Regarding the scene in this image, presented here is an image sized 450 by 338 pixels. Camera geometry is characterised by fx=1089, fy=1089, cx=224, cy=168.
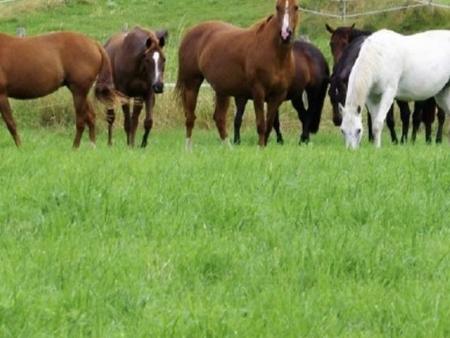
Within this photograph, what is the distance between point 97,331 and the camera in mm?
5895

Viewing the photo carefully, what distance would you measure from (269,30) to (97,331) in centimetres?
998

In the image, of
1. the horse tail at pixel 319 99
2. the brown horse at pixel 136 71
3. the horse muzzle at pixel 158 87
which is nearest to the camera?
the horse muzzle at pixel 158 87

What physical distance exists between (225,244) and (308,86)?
11862 millimetres

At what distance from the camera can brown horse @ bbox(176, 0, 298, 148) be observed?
15.1 meters

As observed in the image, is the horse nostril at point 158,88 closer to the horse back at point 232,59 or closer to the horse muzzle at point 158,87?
the horse muzzle at point 158,87

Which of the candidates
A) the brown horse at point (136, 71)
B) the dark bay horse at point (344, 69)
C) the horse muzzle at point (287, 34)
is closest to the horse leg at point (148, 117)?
the brown horse at point (136, 71)

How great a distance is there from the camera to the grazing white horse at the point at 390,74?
15023 millimetres

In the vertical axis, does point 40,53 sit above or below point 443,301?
below

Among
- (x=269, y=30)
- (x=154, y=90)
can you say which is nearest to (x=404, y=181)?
(x=269, y=30)

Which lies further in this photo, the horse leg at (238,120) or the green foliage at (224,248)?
the horse leg at (238,120)

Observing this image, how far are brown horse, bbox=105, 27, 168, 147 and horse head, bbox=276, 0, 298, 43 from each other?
281 cm

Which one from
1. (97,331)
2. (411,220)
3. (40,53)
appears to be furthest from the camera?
(40,53)

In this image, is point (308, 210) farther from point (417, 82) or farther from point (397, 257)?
point (417, 82)

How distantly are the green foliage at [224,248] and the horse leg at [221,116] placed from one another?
5488mm
